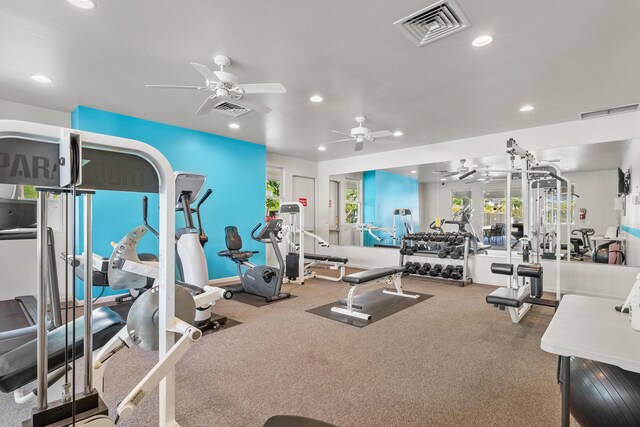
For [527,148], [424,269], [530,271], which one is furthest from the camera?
→ [424,269]

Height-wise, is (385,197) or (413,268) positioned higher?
(385,197)

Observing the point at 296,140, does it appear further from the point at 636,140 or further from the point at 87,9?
the point at 636,140

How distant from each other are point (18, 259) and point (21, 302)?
122 cm

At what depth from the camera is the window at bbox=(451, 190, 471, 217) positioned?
7152 mm

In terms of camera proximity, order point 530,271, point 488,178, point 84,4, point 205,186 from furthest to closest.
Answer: point 488,178
point 205,186
point 530,271
point 84,4

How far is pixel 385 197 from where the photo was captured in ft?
26.6

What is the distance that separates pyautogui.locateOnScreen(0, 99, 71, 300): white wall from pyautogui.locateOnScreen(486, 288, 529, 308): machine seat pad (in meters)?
5.14

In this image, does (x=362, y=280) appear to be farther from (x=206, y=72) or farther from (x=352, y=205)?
(x=352, y=205)

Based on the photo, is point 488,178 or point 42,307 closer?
point 42,307

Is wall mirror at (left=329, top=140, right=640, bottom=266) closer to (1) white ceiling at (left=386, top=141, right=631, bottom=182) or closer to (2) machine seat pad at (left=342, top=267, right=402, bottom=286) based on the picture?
(1) white ceiling at (left=386, top=141, right=631, bottom=182)

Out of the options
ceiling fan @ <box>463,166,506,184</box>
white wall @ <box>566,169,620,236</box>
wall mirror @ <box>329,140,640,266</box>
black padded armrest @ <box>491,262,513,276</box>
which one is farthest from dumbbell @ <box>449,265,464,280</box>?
white wall @ <box>566,169,620,236</box>

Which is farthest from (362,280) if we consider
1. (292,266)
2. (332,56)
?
(332,56)

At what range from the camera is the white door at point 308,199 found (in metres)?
7.72

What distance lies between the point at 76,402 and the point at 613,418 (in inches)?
76.3
